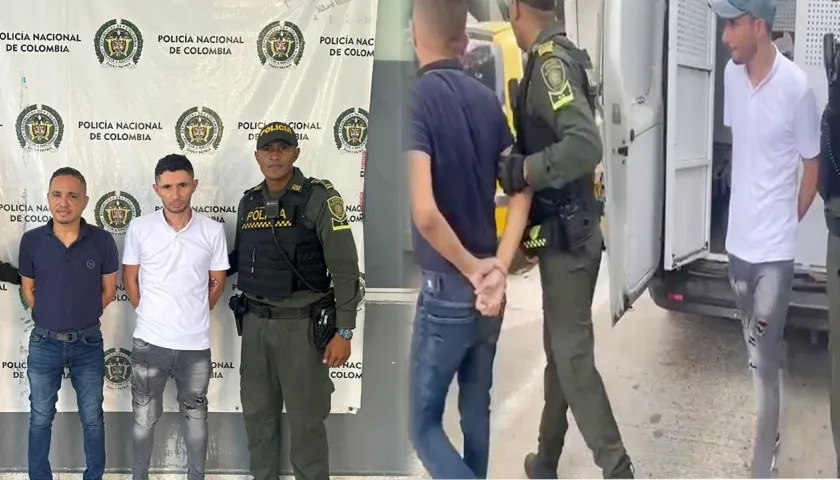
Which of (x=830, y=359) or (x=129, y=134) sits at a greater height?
(x=129, y=134)

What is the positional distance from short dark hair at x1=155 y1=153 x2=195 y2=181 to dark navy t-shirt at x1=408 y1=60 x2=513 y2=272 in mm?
960

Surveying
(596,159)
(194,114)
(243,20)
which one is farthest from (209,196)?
(596,159)

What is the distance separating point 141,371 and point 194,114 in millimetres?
902

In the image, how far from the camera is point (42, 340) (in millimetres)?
2254

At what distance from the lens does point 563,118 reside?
160cm

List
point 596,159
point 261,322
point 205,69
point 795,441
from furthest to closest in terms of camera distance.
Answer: point 205,69 → point 261,322 → point 795,441 → point 596,159

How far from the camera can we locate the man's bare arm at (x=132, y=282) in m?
2.29

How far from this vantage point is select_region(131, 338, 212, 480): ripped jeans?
7.44 feet

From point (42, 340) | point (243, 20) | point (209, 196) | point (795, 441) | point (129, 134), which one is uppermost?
point (243, 20)

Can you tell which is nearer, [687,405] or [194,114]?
[687,405]

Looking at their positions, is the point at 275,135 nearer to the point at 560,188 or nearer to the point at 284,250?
the point at 284,250

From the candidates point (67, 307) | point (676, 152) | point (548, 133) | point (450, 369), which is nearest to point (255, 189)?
point (67, 307)

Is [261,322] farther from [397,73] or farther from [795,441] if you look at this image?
[795,441]

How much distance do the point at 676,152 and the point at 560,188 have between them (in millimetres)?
324
